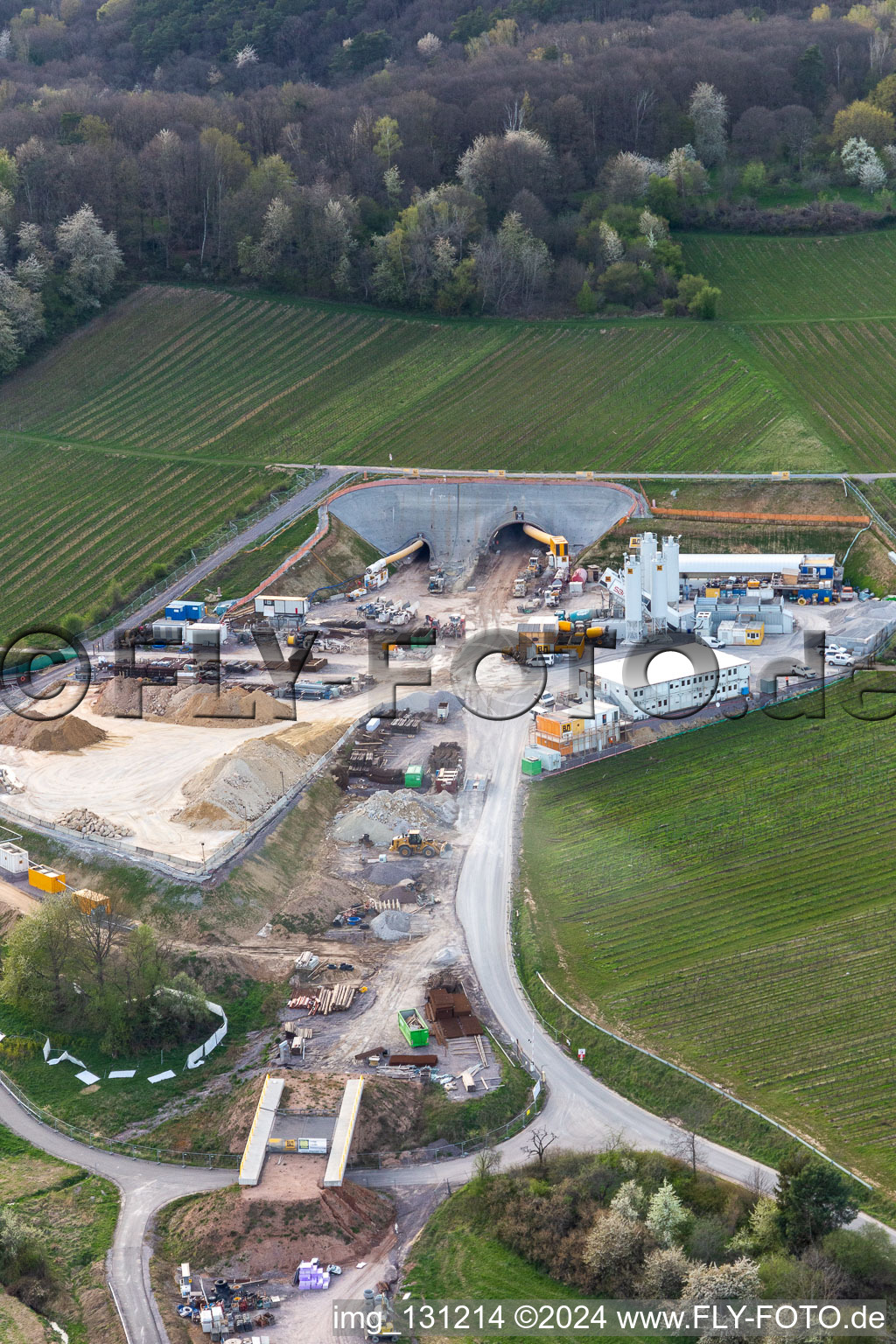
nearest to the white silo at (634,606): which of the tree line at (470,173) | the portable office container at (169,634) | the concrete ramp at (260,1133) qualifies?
the portable office container at (169,634)

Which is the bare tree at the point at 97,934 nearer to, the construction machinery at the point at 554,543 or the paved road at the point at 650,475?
the construction machinery at the point at 554,543

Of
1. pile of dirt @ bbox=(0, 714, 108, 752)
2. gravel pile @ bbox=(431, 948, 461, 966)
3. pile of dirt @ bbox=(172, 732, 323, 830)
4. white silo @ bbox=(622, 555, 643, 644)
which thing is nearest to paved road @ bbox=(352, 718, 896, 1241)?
gravel pile @ bbox=(431, 948, 461, 966)

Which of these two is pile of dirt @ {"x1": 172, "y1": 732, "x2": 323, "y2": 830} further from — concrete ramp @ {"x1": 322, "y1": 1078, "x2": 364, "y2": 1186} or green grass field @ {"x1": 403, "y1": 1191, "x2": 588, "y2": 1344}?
green grass field @ {"x1": 403, "y1": 1191, "x2": 588, "y2": 1344}

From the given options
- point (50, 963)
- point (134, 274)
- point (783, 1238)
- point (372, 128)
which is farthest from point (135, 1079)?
point (372, 128)

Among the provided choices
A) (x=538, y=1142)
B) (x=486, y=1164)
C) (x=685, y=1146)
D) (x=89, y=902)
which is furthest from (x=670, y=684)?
(x=486, y=1164)

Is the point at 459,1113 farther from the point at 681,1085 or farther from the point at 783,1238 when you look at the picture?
the point at 783,1238

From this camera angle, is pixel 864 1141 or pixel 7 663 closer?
pixel 864 1141

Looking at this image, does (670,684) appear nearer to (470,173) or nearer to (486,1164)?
(486,1164)
